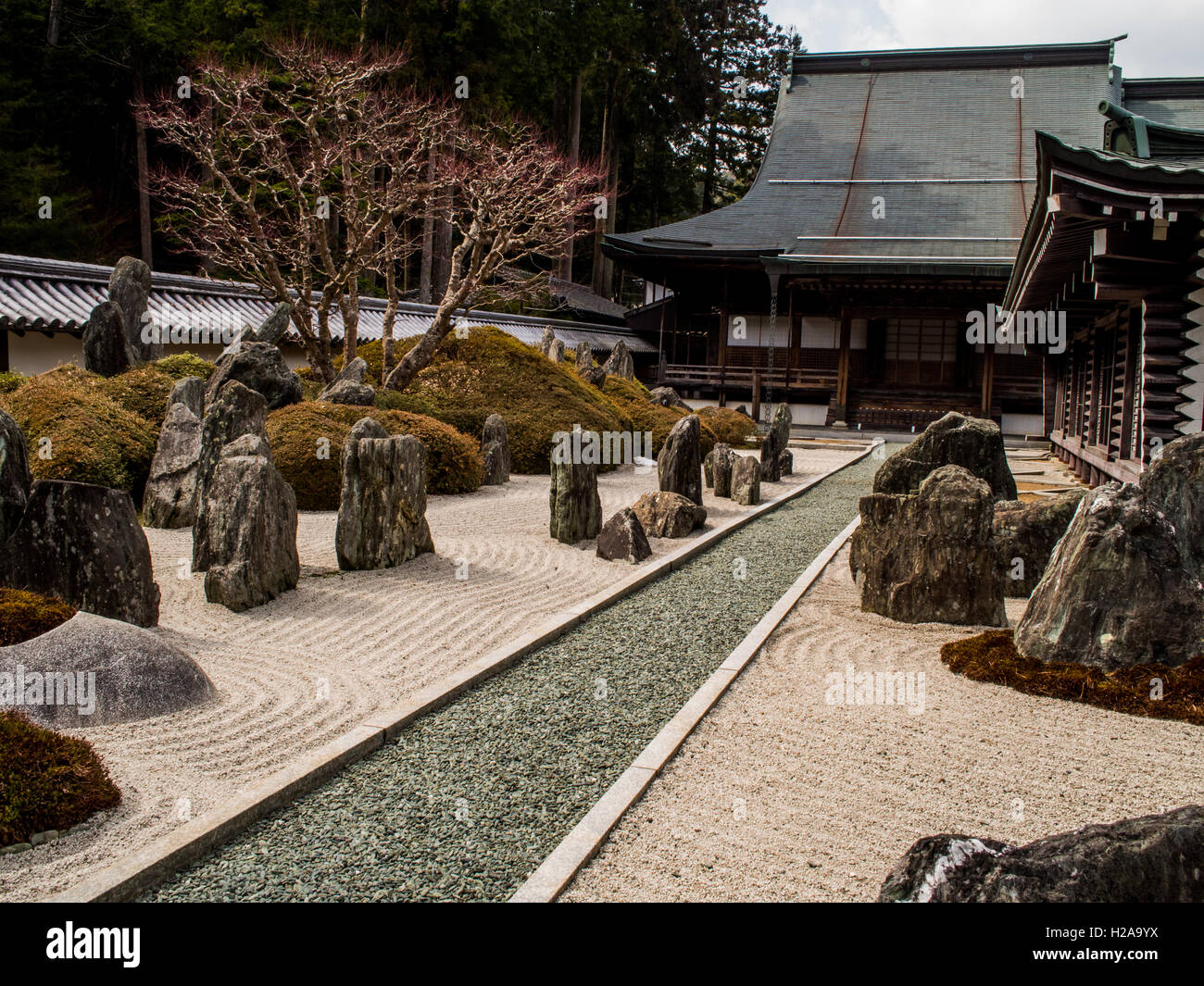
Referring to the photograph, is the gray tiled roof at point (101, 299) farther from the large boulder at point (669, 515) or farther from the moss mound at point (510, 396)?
the large boulder at point (669, 515)

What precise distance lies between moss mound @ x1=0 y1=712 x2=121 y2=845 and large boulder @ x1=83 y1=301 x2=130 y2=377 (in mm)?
10712

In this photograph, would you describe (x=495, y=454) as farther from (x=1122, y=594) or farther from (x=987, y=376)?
(x=987, y=376)

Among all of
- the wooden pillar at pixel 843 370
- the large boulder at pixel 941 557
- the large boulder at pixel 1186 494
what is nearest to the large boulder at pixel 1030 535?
the large boulder at pixel 941 557

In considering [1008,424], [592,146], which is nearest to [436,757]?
[1008,424]

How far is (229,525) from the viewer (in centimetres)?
694

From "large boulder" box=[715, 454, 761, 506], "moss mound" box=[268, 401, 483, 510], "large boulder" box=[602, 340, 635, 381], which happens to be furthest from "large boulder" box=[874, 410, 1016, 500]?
"large boulder" box=[602, 340, 635, 381]

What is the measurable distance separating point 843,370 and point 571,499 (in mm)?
17701

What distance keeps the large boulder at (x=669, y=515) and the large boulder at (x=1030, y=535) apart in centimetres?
331

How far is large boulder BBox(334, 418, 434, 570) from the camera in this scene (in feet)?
26.1

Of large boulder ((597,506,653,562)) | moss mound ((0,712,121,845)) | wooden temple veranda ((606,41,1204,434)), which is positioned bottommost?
moss mound ((0,712,121,845))

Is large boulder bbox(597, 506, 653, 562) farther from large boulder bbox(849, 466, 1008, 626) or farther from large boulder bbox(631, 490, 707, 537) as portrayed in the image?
large boulder bbox(849, 466, 1008, 626)

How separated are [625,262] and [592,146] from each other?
1448 cm

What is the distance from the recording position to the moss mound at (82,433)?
9664 millimetres
